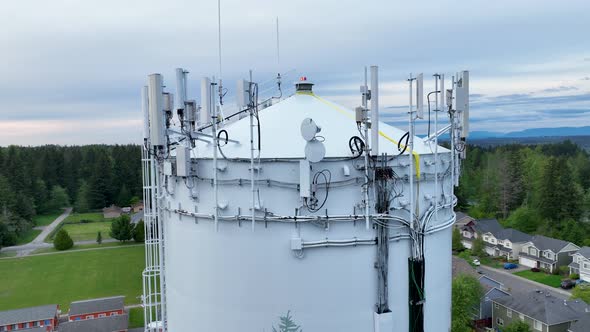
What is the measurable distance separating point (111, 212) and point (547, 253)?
178ft

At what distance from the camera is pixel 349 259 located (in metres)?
7.23

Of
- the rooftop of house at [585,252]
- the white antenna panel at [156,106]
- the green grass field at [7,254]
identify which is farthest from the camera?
the green grass field at [7,254]

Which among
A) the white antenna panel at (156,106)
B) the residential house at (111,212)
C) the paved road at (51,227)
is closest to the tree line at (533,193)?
the white antenna panel at (156,106)

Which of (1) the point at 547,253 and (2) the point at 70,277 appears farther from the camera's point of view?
(2) the point at 70,277

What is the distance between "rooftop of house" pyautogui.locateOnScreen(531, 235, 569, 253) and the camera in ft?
115

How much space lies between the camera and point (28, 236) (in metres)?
52.1

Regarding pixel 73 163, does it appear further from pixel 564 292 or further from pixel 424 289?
pixel 424 289

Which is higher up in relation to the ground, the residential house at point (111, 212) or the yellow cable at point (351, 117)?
the yellow cable at point (351, 117)

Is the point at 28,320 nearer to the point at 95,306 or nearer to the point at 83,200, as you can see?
the point at 95,306

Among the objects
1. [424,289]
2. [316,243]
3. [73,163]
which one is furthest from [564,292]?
[73,163]

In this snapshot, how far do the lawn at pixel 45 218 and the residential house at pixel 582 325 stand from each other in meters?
59.9

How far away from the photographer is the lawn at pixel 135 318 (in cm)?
2588

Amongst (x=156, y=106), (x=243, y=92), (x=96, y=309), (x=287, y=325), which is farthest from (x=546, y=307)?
(x=96, y=309)

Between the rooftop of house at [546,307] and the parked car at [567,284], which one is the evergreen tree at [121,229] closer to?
the rooftop of house at [546,307]
